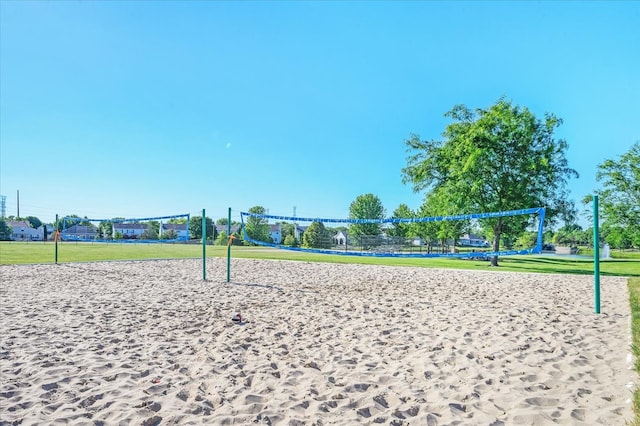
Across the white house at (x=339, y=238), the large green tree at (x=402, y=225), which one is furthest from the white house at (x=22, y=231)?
the large green tree at (x=402, y=225)

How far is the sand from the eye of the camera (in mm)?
2758

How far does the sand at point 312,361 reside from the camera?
2758 millimetres

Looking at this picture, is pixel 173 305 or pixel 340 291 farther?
pixel 340 291

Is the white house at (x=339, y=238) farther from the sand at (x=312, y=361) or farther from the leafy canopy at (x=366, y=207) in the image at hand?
the sand at (x=312, y=361)

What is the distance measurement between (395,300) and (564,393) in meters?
4.37

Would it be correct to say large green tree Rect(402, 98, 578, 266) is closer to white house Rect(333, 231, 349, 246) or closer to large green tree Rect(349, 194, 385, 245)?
large green tree Rect(349, 194, 385, 245)

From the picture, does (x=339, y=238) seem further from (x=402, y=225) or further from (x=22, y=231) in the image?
(x=22, y=231)

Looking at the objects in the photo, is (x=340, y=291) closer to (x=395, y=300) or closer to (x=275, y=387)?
(x=395, y=300)

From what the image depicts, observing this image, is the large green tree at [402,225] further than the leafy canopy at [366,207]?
No

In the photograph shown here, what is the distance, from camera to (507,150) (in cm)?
1881

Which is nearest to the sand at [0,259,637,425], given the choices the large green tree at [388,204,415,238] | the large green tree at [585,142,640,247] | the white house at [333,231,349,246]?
the large green tree at [585,142,640,247]

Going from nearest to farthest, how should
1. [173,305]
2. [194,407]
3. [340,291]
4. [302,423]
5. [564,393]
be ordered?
[302,423], [194,407], [564,393], [173,305], [340,291]

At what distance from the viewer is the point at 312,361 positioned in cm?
377

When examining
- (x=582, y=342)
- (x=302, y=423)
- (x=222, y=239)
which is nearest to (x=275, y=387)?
(x=302, y=423)
